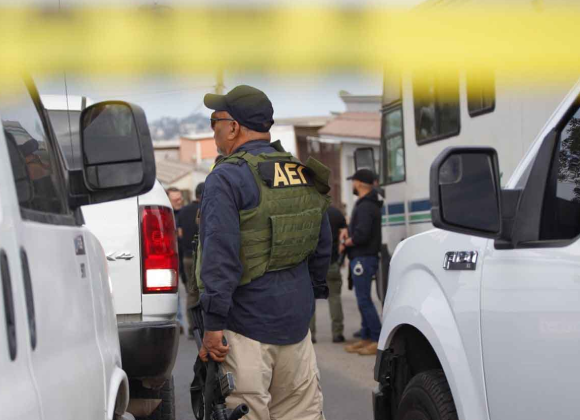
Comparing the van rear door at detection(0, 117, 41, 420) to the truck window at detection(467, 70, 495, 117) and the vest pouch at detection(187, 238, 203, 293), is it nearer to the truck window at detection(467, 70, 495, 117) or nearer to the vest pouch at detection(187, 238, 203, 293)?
the vest pouch at detection(187, 238, 203, 293)

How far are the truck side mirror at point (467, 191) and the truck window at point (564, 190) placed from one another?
16 centimetres

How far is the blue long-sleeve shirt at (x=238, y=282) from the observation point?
4008mm

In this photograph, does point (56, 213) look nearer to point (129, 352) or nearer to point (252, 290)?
point (252, 290)

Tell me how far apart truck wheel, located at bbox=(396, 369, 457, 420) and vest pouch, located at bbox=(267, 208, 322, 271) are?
73cm

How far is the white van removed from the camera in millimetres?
2117

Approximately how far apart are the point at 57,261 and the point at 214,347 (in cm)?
153

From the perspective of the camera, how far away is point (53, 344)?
2.46 m

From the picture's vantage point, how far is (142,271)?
18.3 ft

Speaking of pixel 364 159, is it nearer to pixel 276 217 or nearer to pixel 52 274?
pixel 276 217

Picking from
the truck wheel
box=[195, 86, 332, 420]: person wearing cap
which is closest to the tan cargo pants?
box=[195, 86, 332, 420]: person wearing cap

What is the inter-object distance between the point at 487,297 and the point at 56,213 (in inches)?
55.7

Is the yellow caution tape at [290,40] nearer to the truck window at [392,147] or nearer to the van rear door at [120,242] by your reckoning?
the truck window at [392,147]

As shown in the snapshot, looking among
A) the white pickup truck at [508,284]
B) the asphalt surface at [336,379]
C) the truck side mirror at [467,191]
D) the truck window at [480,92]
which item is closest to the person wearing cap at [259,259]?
the white pickup truck at [508,284]

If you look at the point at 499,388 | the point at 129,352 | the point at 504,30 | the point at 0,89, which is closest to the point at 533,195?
the point at 499,388
